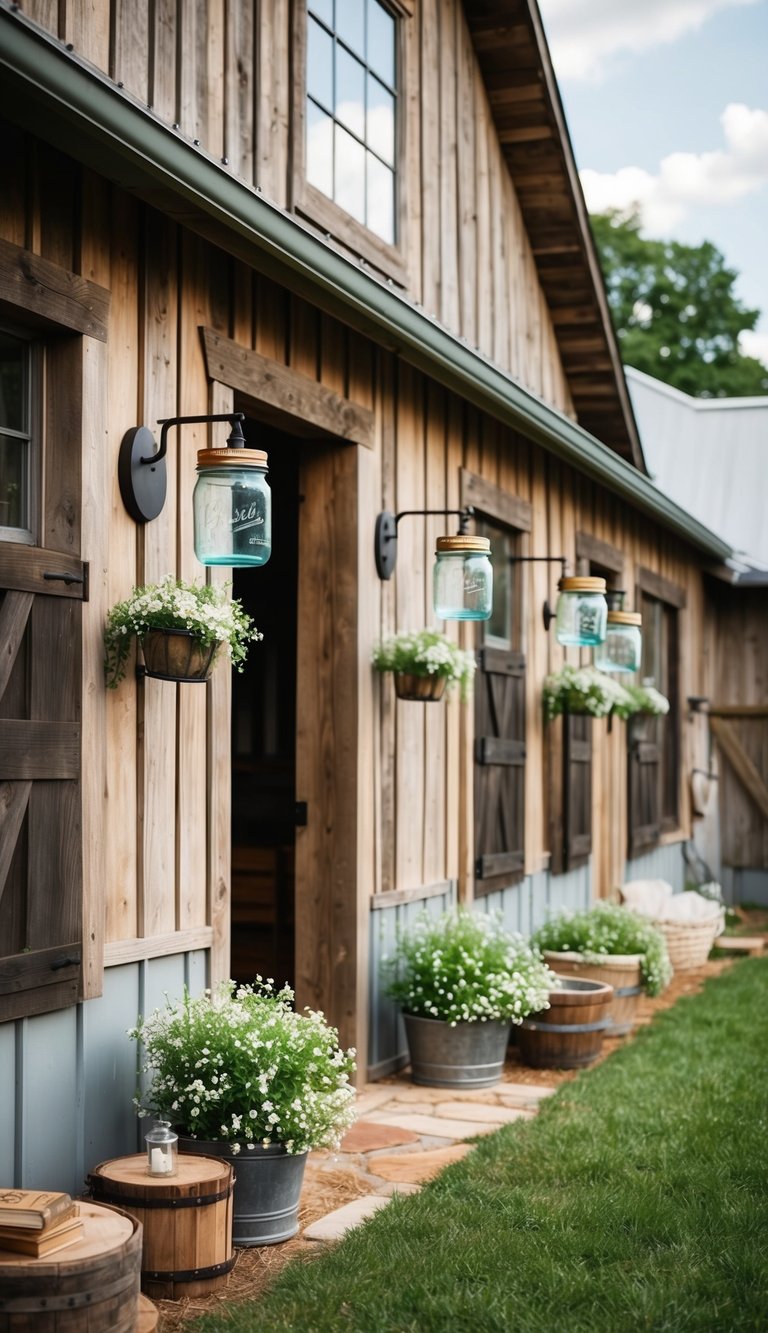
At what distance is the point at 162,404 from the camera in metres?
4.66

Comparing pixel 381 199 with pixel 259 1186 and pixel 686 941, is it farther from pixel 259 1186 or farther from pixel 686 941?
pixel 686 941

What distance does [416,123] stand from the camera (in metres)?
6.97

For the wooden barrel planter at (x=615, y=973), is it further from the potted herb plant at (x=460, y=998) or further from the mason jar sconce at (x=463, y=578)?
the mason jar sconce at (x=463, y=578)

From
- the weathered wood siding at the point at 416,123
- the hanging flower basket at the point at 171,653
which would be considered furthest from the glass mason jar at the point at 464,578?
the hanging flower basket at the point at 171,653

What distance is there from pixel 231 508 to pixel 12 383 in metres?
0.69

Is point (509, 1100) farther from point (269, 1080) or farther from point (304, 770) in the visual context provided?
point (269, 1080)

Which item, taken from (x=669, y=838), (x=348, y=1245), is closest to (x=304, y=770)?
(x=348, y=1245)

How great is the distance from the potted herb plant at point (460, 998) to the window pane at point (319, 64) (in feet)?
11.2

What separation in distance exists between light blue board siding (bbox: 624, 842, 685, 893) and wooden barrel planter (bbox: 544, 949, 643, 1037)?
3.28 metres

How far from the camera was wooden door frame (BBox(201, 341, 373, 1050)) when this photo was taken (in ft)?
19.6

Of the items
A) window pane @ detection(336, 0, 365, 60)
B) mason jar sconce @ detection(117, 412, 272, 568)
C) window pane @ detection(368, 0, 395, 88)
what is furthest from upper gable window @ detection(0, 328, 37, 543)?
window pane @ detection(368, 0, 395, 88)

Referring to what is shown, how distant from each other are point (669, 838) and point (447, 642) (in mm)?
6412

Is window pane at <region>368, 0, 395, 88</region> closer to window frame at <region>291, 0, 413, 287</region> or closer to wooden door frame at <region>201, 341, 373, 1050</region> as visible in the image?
window frame at <region>291, 0, 413, 287</region>

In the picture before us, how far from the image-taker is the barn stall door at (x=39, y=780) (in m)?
3.83
